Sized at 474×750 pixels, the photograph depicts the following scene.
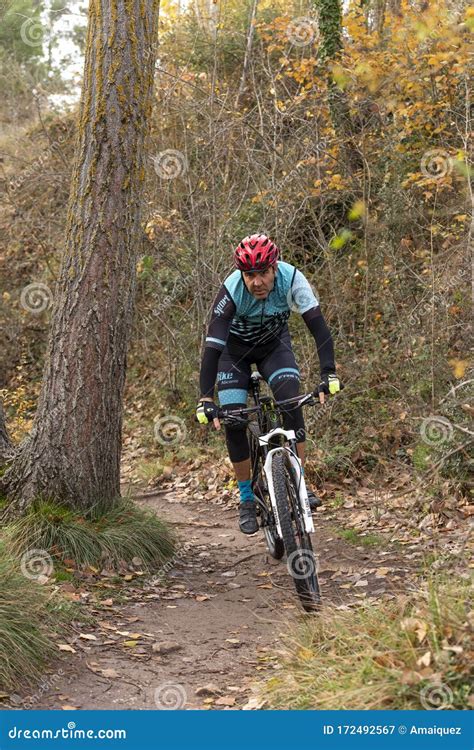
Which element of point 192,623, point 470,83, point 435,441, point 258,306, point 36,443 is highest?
point 470,83

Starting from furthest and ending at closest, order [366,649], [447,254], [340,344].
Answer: [340,344]
[447,254]
[366,649]

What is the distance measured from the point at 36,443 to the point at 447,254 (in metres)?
5.23

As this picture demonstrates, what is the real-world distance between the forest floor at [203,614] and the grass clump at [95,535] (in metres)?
0.17

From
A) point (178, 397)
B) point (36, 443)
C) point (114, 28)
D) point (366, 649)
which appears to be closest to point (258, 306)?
point (36, 443)

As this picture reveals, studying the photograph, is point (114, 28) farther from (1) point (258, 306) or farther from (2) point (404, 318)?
(2) point (404, 318)

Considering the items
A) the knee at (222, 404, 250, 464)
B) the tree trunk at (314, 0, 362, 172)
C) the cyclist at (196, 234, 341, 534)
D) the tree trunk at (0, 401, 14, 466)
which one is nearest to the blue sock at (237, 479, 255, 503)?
the cyclist at (196, 234, 341, 534)

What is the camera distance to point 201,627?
598 centimetres

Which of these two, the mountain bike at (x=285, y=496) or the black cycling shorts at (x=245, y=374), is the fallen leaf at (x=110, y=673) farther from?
the black cycling shorts at (x=245, y=374)

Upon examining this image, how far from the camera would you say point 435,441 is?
8.20m

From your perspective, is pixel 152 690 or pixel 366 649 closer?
pixel 366 649

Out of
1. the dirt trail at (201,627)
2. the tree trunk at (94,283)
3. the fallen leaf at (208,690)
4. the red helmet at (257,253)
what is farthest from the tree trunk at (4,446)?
the fallen leaf at (208,690)

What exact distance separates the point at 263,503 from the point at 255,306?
5.06 feet

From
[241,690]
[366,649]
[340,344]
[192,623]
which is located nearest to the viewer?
[366,649]

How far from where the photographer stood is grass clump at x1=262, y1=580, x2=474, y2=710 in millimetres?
3672
